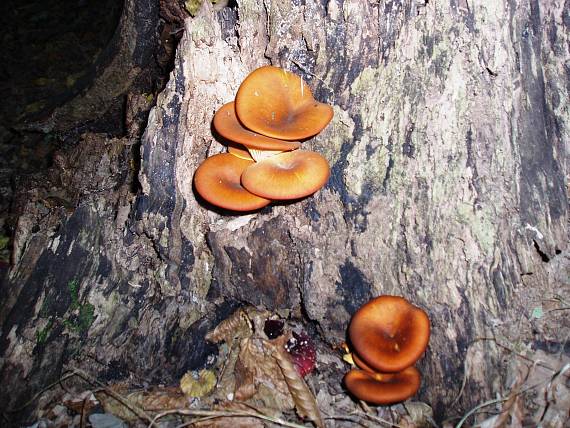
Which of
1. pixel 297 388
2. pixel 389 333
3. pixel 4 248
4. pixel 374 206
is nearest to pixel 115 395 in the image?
pixel 297 388

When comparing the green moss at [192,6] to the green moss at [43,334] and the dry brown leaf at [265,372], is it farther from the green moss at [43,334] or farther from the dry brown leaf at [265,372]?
the dry brown leaf at [265,372]

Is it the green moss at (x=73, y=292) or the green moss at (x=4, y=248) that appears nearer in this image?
the green moss at (x=73, y=292)

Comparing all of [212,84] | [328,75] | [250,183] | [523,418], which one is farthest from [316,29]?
[523,418]

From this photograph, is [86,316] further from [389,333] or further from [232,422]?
[389,333]

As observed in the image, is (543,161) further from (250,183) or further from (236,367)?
(236,367)

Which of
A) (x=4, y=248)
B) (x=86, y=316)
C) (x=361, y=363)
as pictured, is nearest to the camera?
(x=361, y=363)

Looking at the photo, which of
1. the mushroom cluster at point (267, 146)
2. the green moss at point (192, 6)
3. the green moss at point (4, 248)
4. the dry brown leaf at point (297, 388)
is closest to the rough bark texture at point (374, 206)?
the mushroom cluster at point (267, 146)
